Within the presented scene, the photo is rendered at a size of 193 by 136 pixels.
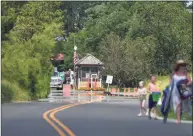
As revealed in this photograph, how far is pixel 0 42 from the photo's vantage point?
5.27 metres

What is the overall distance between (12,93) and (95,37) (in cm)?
114

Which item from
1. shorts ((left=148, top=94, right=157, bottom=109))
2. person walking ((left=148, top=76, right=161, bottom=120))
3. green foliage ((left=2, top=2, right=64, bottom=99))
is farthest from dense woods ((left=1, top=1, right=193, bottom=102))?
shorts ((left=148, top=94, right=157, bottom=109))

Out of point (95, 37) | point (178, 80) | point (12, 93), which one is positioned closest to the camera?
point (178, 80)

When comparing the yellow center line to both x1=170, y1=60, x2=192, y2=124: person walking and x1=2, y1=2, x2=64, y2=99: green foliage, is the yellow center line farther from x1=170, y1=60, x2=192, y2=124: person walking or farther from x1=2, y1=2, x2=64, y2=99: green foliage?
x1=170, y1=60, x2=192, y2=124: person walking

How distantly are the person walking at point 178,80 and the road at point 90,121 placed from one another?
178 mm

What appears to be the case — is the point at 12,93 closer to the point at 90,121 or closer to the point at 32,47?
the point at 32,47

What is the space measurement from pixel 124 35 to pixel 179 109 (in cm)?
90

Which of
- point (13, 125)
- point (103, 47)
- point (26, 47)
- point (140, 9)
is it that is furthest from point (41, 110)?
point (140, 9)

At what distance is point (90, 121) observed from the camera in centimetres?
511

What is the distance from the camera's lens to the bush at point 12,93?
5387 millimetres

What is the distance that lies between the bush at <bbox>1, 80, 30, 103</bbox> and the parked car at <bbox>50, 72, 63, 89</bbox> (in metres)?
0.35

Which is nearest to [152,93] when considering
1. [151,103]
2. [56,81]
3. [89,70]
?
[151,103]

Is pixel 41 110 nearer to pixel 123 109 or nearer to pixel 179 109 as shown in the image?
pixel 123 109

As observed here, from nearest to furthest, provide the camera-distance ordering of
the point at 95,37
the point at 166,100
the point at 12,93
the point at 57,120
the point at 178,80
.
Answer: the point at 178,80, the point at 166,100, the point at 95,37, the point at 57,120, the point at 12,93
